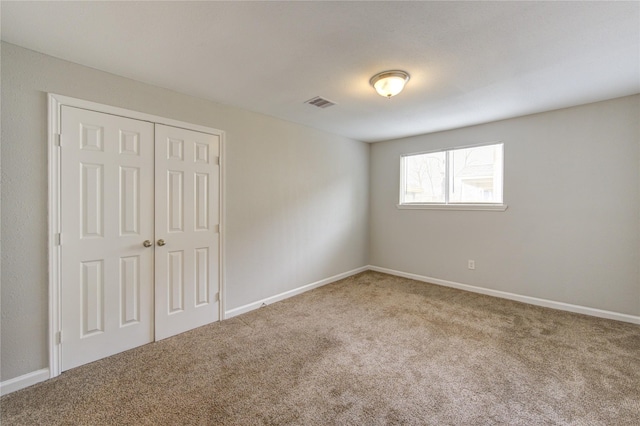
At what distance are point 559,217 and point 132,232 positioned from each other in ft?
15.4

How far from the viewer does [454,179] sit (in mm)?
4145

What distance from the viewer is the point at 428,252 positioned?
434cm

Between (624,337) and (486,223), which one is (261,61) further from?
(624,337)

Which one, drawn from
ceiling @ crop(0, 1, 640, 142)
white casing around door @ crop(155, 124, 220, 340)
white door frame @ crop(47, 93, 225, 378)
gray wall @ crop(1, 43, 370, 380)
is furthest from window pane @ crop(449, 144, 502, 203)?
white door frame @ crop(47, 93, 225, 378)

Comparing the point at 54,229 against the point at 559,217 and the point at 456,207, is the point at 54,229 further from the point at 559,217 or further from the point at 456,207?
the point at 559,217

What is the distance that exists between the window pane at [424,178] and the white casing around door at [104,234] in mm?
3820

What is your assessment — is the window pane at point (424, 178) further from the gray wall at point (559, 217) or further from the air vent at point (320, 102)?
the air vent at point (320, 102)

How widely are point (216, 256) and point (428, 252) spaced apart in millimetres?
3246

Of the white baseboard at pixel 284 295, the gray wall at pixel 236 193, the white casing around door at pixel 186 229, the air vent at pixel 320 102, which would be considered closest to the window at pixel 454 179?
the gray wall at pixel 236 193

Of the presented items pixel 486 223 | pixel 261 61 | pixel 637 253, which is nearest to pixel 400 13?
pixel 261 61

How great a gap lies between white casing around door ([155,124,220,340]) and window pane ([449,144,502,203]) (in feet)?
11.3

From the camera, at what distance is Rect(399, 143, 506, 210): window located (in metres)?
3.77

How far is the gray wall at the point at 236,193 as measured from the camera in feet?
6.18

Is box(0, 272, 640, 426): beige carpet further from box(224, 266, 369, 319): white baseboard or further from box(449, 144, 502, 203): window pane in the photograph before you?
box(449, 144, 502, 203): window pane
